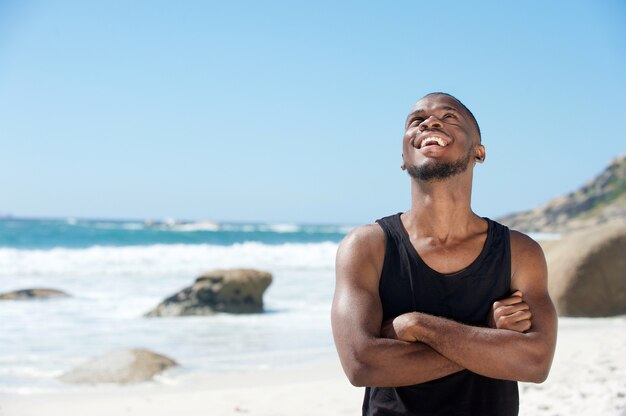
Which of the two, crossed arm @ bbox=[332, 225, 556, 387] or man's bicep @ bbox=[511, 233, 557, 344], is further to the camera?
man's bicep @ bbox=[511, 233, 557, 344]

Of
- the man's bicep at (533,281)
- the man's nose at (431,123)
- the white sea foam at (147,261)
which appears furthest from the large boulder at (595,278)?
the white sea foam at (147,261)

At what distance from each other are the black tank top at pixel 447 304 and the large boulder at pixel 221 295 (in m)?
10.7

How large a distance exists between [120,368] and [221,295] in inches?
230

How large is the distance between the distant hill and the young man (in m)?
61.4

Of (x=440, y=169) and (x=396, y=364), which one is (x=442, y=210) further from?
(x=396, y=364)

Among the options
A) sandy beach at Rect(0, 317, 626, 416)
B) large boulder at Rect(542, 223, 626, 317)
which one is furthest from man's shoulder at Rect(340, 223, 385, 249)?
large boulder at Rect(542, 223, 626, 317)

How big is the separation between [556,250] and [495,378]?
393 inches

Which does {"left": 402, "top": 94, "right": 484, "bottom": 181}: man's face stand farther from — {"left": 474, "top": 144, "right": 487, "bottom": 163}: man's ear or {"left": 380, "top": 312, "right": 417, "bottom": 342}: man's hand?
{"left": 380, "top": 312, "right": 417, "bottom": 342}: man's hand

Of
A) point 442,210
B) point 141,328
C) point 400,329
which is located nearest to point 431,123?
point 442,210

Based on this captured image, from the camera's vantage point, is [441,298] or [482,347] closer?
[482,347]

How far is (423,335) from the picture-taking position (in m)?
2.40

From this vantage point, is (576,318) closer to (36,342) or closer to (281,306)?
(281,306)

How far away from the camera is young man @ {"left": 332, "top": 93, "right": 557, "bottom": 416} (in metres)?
2.41

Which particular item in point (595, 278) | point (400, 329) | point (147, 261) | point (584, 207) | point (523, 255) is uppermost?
point (584, 207)
